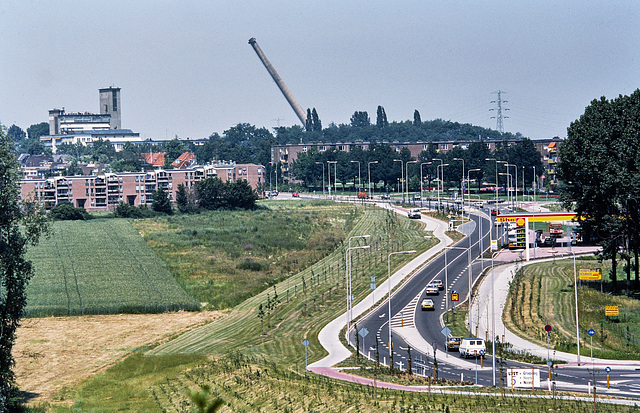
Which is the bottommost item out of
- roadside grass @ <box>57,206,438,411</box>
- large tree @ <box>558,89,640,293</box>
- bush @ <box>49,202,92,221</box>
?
roadside grass @ <box>57,206,438,411</box>

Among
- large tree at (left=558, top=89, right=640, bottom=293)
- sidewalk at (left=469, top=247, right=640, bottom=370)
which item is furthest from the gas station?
large tree at (left=558, top=89, right=640, bottom=293)

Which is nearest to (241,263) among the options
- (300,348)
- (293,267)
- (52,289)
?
(293,267)

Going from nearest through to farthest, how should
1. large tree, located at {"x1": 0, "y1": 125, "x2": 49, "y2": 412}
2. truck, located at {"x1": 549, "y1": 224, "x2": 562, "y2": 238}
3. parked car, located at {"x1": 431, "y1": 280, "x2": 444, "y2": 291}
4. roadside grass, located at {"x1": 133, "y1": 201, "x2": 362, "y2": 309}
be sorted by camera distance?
A: large tree, located at {"x1": 0, "y1": 125, "x2": 49, "y2": 412} < parked car, located at {"x1": 431, "y1": 280, "x2": 444, "y2": 291} < roadside grass, located at {"x1": 133, "y1": 201, "x2": 362, "y2": 309} < truck, located at {"x1": 549, "y1": 224, "x2": 562, "y2": 238}

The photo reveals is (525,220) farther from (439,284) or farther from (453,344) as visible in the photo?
(453,344)

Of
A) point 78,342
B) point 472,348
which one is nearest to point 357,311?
point 472,348

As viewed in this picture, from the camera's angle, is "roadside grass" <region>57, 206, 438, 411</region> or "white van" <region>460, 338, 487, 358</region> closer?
"white van" <region>460, 338, 487, 358</region>

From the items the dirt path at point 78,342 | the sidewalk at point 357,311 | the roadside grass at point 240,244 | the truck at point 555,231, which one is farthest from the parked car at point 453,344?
the truck at point 555,231

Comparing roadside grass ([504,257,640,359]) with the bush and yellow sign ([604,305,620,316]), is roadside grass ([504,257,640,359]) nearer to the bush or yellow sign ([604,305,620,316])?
yellow sign ([604,305,620,316])

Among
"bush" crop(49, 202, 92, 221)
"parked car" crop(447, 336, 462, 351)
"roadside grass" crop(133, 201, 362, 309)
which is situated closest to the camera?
"parked car" crop(447, 336, 462, 351)
